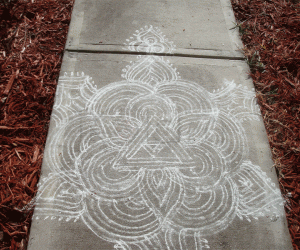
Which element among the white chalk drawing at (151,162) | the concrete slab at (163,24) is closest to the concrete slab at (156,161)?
the white chalk drawing at (151,162)

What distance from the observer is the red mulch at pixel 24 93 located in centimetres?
156

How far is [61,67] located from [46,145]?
0.73 m

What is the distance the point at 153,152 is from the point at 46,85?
1.07 meters

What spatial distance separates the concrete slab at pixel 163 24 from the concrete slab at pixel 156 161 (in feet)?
0.49

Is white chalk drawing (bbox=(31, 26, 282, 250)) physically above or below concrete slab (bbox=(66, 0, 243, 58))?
below

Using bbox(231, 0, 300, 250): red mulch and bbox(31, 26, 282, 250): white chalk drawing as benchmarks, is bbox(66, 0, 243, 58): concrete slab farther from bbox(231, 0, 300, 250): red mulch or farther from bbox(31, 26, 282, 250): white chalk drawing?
bbox(31, 26, 282, 250): white chalk drawing

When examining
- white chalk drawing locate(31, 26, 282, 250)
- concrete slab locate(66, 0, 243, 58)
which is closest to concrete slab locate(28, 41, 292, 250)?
white chalk drawing locate(31, 26, 282, 250)

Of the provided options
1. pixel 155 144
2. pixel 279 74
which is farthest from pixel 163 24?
pixel 155 144

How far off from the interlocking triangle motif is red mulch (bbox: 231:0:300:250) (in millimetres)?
707

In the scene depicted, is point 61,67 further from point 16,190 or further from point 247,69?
point 247,69

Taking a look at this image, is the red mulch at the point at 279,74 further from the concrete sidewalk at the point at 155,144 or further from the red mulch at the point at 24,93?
the red mulch at the point at 24,93

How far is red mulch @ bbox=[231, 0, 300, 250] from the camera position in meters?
1.75

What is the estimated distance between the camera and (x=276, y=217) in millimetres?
1598

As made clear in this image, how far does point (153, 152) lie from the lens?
178 centimetres
